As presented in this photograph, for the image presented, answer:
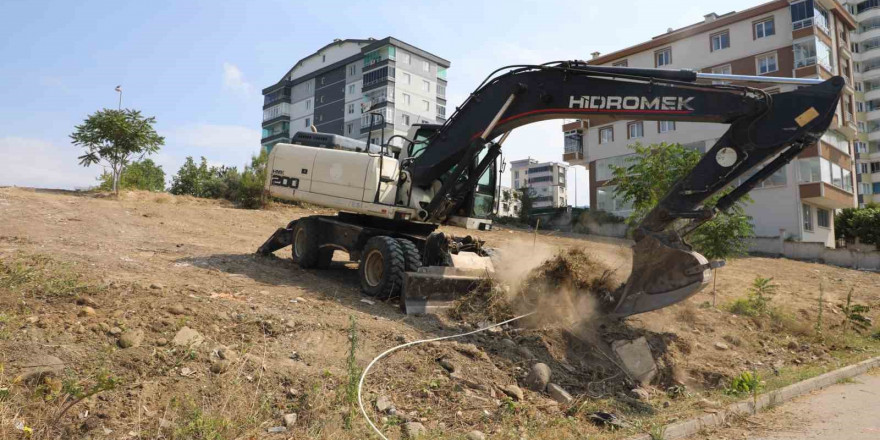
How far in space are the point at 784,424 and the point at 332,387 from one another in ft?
14.8

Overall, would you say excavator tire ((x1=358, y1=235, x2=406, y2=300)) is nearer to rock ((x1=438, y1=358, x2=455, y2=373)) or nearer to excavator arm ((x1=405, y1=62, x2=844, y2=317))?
rock ((x1=438, y1=358, x2=455, y2=373))

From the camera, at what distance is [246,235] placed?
671 inches

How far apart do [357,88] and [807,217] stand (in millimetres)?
41174

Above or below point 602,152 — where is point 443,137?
below

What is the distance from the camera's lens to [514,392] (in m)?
5.91

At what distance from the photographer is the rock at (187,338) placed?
18.0 feet

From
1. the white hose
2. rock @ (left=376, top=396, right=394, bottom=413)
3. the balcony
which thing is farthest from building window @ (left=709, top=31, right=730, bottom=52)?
rock @ (left=376, top=396, right=394, bottom=413)

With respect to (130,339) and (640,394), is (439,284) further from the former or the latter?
(130,339)

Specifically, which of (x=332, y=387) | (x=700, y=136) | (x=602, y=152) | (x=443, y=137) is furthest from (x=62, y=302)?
(x=602, y=152)

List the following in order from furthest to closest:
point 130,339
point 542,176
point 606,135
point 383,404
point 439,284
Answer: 1. point 542,176
2. point 606,135
3. point 439,284
4. point 130,339
5. point 383,404

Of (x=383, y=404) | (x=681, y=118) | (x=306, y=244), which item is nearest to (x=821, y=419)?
(x=681, y=118)

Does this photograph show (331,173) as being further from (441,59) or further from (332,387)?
(441,59)

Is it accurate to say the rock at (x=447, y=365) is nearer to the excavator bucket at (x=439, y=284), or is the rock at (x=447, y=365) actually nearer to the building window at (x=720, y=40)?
the excavator bucket at (x=439, y=284)

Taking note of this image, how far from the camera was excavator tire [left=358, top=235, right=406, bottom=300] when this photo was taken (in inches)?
336
